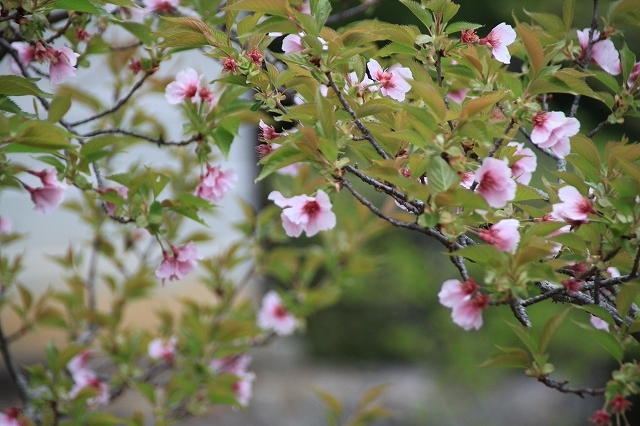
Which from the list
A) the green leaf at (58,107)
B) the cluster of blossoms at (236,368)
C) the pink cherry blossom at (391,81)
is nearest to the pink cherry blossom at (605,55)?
the pink cherry blossom at (391,81)

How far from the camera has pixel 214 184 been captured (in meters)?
1.25

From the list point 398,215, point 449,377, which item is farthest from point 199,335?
point 449,377

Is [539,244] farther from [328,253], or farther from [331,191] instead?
[328,253]

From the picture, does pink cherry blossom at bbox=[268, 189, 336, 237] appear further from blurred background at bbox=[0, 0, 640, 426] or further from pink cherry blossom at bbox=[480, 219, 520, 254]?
blurred background at bbox=[0, 0, 640, 426]

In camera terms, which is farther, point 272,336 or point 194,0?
point 272,336

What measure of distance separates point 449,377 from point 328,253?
88.8 inches

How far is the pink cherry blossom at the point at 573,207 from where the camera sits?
0.87 meters

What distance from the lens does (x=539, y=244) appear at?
2.71ft

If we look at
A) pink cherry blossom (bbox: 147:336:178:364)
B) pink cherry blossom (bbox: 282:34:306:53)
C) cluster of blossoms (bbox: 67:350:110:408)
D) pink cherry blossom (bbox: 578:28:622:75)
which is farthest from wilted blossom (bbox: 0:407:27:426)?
pink cherry blossom (bbox: 578:28:622:75)

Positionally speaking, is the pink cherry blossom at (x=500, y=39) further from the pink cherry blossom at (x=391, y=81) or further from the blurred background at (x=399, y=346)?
the blurred background at (x=399, y=346)

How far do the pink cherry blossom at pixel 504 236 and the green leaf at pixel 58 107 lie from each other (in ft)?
2.35

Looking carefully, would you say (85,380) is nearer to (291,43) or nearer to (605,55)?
(291,43)

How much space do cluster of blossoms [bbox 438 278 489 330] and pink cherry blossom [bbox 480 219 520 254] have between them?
8 cm

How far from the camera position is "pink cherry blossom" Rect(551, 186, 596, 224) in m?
0.87
